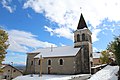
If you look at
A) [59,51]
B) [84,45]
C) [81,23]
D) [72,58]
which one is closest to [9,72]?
[59,51]

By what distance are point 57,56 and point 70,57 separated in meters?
4.13

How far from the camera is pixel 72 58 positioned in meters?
42.6

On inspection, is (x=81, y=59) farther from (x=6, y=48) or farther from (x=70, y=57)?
(x=6, y=48)

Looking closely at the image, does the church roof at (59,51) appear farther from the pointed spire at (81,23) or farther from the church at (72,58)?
the pointed spire at (81,23)

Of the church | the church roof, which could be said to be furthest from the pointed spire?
the church roof

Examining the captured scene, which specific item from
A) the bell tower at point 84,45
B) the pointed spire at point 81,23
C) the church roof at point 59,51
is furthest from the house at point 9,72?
the pointed spire at point 81,23

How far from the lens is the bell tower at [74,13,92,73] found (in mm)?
44250

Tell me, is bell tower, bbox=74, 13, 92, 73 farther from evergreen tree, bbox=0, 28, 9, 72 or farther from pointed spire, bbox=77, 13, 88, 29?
evergreen tree, bbox=0, 28, 9, 72

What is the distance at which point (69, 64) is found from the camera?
42.8m

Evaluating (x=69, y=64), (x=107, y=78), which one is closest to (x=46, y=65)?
(x=69, y=64)

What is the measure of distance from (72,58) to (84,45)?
19.0 feet

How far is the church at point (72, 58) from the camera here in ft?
141

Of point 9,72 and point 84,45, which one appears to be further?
point 9,72

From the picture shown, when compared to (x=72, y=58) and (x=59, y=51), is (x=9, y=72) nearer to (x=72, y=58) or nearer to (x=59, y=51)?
(x=59, y=51)
